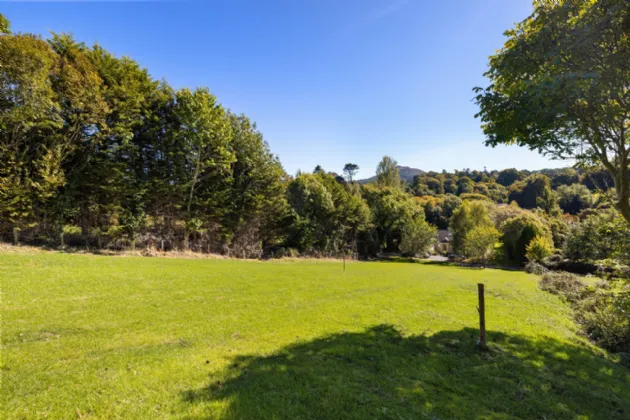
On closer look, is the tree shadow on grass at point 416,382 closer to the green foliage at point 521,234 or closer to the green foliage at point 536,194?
the green foliage at point 521,234

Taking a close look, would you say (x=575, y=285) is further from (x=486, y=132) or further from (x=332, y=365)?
(x=332, y=365)

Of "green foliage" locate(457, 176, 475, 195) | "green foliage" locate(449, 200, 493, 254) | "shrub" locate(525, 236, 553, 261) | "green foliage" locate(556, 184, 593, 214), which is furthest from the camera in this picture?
"green foliage" locate(457, 176, 475, 195)

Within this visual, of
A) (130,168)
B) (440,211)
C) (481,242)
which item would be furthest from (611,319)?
(440,211)

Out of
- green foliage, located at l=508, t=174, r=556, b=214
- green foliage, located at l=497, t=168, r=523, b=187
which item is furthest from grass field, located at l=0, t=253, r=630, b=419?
green foliage, located at l=497, t=168, r=523, b=187

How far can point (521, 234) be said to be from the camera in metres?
44.2

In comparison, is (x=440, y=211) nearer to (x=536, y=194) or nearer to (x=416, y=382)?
(x=536, y=194)

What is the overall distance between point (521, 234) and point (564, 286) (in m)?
30.1

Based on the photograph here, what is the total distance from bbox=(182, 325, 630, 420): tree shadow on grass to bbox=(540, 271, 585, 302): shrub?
11434 millimetres

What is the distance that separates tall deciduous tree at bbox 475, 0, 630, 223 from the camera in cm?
585

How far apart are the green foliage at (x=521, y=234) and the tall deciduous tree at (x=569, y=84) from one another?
42449 mm

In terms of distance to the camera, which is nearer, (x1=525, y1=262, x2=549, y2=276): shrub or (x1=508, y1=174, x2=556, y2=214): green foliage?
(x1=525, y1=262, x2=549, y2=276): shrub

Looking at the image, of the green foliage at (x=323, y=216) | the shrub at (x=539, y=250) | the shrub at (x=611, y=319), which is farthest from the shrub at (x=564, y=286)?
the green foliage at (x=323, y=216)

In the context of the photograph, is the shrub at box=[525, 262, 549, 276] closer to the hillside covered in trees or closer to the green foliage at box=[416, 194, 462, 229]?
the hillside covered in trees

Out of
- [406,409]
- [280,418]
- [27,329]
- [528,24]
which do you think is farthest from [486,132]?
[27,329]
